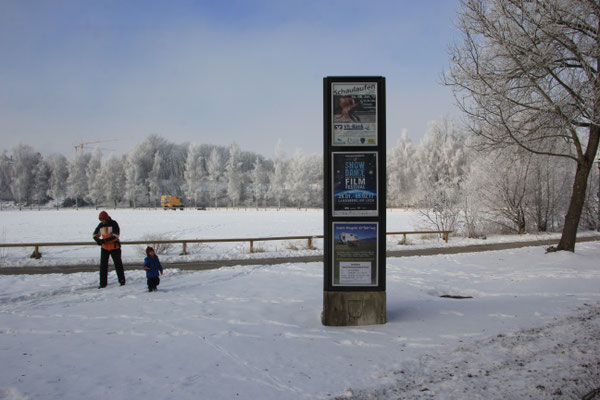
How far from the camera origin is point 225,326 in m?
5.73

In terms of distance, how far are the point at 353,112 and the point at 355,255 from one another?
2165 mm

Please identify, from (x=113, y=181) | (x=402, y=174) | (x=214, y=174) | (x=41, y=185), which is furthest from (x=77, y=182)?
(x=402, y=174)

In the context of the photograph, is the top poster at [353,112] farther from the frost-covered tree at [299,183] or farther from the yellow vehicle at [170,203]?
the frost-covered tree at [299,183]

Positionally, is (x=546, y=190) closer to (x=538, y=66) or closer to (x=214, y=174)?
(x=538, y=66)

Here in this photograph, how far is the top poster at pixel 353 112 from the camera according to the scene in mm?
5590

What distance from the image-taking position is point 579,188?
11.3 m

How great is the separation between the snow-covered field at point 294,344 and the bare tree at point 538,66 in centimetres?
Answer: 480

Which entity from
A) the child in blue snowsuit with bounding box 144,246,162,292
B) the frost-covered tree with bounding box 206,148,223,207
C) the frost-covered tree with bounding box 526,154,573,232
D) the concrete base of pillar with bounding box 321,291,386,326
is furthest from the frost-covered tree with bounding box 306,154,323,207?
the concrete base of pillar with bounding box 321,291,386,326

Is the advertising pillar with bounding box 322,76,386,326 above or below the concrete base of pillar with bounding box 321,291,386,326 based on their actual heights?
above

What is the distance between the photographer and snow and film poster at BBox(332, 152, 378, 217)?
556cm

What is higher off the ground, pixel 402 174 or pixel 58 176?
pixel 58 176

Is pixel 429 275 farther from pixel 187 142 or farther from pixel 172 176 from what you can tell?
pixel 187 142

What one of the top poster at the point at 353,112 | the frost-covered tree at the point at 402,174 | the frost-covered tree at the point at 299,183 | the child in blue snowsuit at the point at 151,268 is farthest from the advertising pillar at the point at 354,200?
the frost-covered tree at the point at 299,183

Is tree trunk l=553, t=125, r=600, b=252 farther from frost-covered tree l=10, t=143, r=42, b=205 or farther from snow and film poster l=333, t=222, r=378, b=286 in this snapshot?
frost-covered tree l=10, t=143, r=42, b=205
